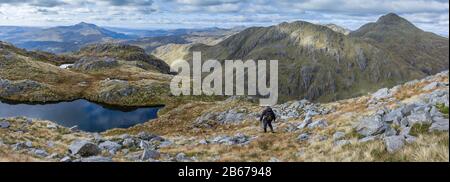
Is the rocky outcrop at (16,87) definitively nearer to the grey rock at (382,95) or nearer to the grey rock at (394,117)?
the grey rock at (382,95)

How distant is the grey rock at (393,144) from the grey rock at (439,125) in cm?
261

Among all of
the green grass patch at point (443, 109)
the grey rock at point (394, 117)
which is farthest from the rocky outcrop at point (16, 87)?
the green grass patch at point (443, 109)

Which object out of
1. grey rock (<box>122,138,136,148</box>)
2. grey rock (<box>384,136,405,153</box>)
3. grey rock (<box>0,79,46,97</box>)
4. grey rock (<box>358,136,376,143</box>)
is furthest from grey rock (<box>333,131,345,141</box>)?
grey rock (<box>0,79,46,97</box>)

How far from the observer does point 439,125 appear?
20828 millimetres

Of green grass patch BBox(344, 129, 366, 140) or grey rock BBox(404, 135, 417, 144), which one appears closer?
grey rock BBox(404, 135, 417, 144)

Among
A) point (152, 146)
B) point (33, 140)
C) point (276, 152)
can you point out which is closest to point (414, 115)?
point (276, 152)

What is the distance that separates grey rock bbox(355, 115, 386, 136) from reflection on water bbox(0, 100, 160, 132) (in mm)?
46443

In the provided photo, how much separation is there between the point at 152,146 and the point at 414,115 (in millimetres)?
17194

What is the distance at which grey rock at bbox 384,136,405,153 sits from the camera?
18.2 m

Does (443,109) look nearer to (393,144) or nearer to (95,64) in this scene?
(393,144)

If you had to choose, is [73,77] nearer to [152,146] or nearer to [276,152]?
[152,146]

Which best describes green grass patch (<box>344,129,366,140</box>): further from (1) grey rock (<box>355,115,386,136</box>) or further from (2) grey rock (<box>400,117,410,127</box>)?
(2) grey rock (<box>400,117,410,127</box>)

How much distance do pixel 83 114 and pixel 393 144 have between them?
64518 mm

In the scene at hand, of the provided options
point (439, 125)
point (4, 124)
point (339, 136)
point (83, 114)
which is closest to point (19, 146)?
point (4, 124)
